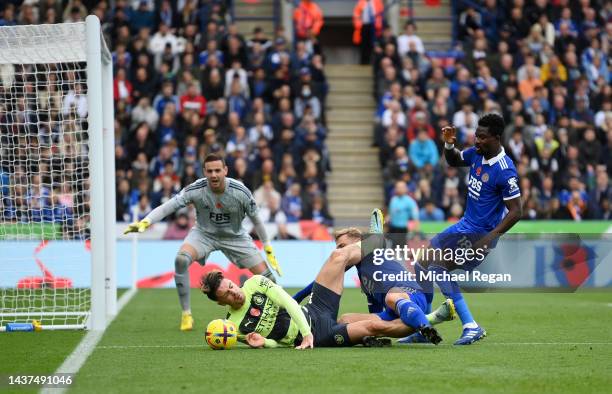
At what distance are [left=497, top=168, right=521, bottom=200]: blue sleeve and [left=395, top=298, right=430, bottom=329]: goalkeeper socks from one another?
153 centimetres

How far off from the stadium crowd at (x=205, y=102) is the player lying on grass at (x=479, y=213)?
10705mm

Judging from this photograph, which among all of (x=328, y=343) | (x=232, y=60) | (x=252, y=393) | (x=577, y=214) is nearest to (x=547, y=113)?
(x=577, y=214)

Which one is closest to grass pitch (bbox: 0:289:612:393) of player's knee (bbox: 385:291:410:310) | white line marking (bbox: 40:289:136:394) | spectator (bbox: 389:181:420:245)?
white line marking (bbox: 40:289:136:394)

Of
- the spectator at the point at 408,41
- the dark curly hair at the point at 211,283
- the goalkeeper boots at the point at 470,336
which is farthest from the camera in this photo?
the spectator at the point at 408,41

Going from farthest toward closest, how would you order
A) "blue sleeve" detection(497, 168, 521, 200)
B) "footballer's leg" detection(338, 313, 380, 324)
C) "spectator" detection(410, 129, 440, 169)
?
"spectator" detection(410, 129, 440, 169)
"blue sleeve" detection(497, 168, 521, 200)
"footballer's leg" detection(338, 313, 380, 324)

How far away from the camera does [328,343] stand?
10.7 metres

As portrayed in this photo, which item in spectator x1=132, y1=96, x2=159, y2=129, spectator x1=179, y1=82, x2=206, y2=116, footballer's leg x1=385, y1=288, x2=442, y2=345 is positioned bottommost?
footballer's leg x1=385, y1=288, x2=442, y2=345

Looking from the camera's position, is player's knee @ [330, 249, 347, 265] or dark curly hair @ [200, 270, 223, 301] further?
player's knee @ [330, 249, 347, 265]

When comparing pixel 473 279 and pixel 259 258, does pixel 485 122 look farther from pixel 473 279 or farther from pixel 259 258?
pixel 259 258

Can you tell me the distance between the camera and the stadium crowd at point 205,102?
73.4 ft

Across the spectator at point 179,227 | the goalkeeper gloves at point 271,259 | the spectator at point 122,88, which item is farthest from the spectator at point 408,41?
the goalkeeper gloves at point 271,259

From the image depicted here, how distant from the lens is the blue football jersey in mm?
10984

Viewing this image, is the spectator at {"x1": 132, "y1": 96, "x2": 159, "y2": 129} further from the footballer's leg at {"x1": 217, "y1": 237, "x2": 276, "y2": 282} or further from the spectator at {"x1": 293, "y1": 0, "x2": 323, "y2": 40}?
the footballer's leg at {"x1": 217, "y1": 237, "x2": 276, "y2": 282}

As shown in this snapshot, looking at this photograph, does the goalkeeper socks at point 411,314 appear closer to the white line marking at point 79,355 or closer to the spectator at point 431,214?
the white line marking at point 79,355
